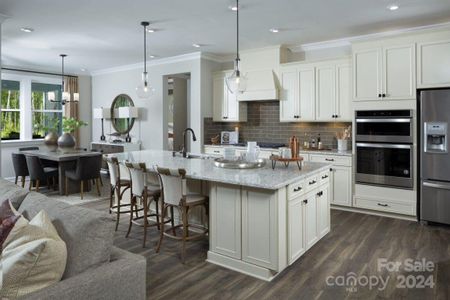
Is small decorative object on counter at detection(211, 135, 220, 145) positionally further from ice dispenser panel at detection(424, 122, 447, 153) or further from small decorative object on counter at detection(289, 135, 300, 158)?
ice dispenser panel at detection(424, 122, 447, 153)

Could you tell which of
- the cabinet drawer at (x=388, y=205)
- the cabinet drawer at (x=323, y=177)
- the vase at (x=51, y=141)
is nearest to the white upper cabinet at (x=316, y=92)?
the cabinet drawer at (x=388, y=205)

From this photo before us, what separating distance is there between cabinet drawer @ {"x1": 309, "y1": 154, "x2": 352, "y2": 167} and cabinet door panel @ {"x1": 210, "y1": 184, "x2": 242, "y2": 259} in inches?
106

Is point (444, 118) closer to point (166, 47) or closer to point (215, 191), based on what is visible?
point (215, 191)

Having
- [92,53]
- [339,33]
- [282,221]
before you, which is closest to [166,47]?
[92,53]

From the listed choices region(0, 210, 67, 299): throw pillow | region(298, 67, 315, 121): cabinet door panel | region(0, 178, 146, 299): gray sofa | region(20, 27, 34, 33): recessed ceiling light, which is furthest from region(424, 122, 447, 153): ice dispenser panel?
region(20, 27, 34, 33): recessed ceiling light

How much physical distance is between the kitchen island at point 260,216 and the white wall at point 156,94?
11.6ft

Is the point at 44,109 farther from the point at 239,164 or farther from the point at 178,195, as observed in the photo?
the point at 239,164

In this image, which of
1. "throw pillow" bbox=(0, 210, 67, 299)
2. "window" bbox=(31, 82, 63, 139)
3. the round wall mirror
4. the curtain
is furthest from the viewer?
the curtain

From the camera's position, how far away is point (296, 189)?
313cm

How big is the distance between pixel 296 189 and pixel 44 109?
7.64 meters

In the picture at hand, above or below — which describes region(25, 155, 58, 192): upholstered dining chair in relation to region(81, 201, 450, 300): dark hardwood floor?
above

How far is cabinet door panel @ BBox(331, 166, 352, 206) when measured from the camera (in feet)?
16.9

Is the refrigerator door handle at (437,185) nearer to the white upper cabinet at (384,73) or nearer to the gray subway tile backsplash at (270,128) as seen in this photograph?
the white upper cabinet at (384,73)

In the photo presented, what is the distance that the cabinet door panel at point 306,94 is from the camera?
5707 millimetres
